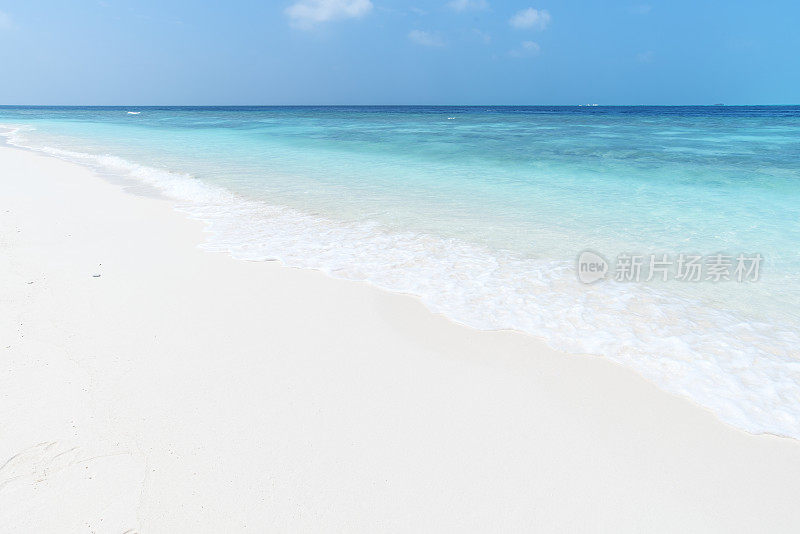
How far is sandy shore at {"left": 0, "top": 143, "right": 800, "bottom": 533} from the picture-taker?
2.29m

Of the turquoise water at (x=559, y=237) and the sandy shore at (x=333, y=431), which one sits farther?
the turquoise water at (x=559, y=237)

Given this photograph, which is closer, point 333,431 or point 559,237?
point 333,431

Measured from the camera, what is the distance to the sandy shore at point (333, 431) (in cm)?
229

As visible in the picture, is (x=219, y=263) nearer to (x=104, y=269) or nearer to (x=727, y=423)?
(x=104, y=269)

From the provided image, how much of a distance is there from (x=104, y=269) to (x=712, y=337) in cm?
664

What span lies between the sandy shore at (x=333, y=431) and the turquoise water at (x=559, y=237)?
21.0 inches

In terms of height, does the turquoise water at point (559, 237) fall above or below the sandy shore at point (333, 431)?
above

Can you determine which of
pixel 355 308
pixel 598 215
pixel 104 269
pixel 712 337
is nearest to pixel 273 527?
pixel 355 308

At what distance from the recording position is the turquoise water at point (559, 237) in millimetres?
3771

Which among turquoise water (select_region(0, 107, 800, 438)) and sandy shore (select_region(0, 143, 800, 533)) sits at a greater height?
turquoise water (select_region(0, 107, 800, 438))

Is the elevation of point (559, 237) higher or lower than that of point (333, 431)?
higher

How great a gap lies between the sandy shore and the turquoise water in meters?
0.53

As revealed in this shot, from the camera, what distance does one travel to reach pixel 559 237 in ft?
22.5

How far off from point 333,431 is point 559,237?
527 centimetres
